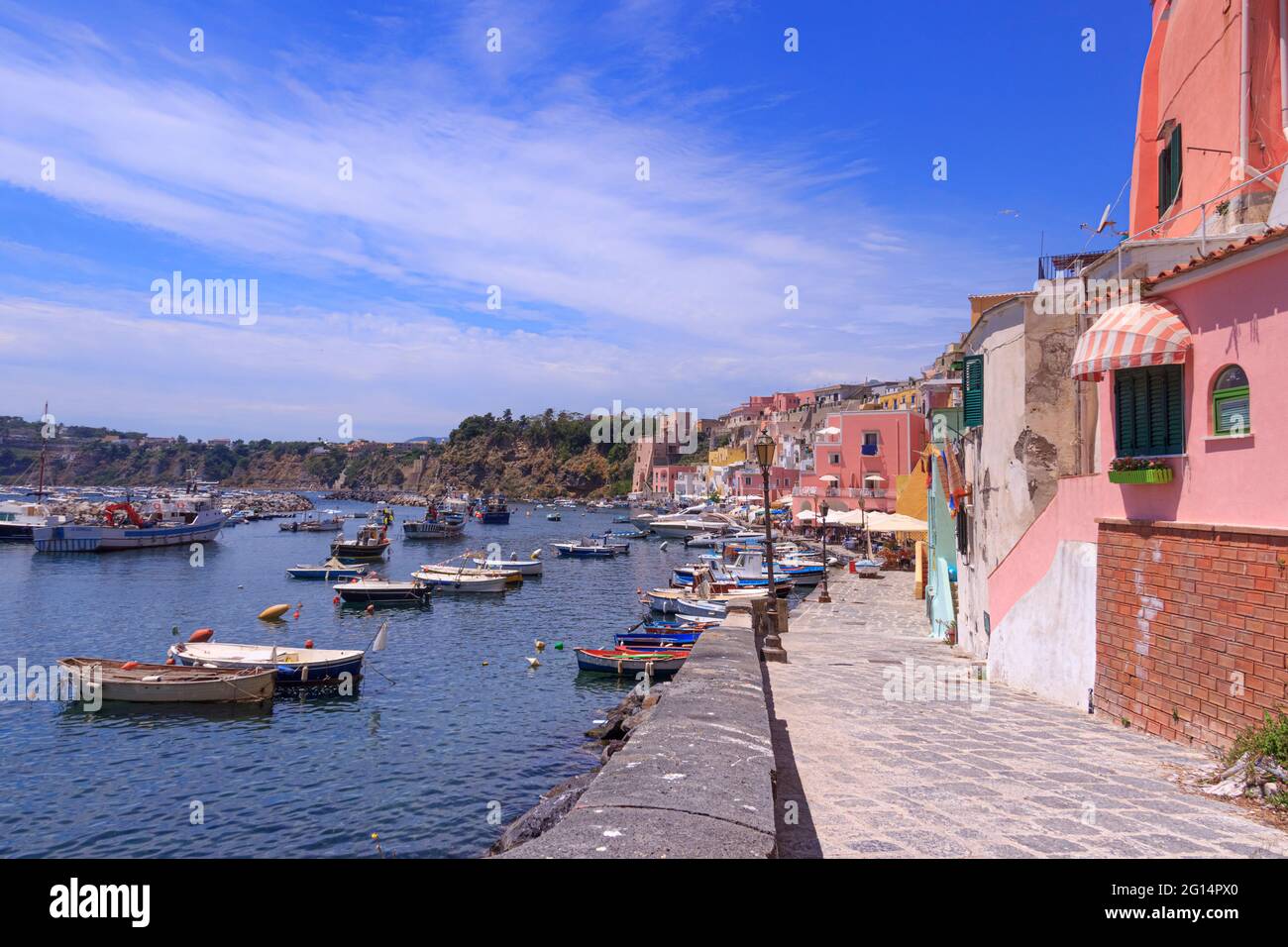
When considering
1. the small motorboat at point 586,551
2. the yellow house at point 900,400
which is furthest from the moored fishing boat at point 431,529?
the yellow house at point 900,400

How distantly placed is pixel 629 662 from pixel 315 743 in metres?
9.75

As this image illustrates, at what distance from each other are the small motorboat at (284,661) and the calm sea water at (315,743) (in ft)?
2.08

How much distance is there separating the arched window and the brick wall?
1024 millimetres

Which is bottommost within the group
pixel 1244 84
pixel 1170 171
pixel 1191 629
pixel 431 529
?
pixel 431 529

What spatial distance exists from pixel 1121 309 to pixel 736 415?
13949 centimetres

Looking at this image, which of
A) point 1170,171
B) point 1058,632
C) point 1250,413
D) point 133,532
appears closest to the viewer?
point 1250,413

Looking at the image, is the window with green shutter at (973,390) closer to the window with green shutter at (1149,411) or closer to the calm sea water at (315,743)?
the window with green shutter at (1149,411)

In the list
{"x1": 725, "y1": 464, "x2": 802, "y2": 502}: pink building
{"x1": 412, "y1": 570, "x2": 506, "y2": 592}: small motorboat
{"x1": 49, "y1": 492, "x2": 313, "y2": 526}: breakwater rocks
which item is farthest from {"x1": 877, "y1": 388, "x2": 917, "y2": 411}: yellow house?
{"x1": 49, "y1": 492, "x2": 313, "y2": 526}: breakwater rocks

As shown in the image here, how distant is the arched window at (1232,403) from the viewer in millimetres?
8289

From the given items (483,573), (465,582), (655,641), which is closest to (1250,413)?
(655,641)

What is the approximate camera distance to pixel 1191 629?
8734mm

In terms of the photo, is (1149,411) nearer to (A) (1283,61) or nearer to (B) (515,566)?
(A) (1283,61)

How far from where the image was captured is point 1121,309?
9.77 metres
